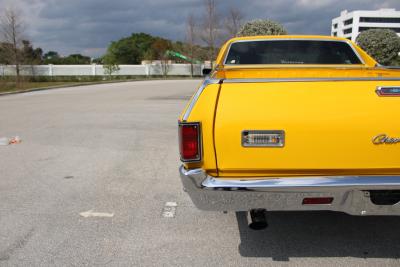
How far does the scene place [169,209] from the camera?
3.87 metres

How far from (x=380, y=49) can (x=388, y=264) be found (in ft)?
71.8

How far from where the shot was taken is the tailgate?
239 centimetres

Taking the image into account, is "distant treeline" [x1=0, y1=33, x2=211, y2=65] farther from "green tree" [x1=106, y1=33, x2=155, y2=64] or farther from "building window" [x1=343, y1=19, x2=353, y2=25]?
"building window" [x1=343, y1=19, x2=353, y2=25]

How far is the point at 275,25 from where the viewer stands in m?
→ 18.7

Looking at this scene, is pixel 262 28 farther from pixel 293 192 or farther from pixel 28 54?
pixel 28 54

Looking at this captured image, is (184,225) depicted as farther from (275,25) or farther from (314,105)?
(275,25)

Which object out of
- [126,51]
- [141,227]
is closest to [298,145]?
[141,227]

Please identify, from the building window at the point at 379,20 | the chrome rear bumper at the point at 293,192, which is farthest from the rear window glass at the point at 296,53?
the building window at the point at 379,20

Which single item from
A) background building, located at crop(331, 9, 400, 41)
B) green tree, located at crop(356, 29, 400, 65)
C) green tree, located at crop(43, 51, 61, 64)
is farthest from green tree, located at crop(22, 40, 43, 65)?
background building, located at crop(331, 9, 400, 41)

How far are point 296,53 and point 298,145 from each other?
3.09m

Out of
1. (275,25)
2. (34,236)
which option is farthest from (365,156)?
(275,25)

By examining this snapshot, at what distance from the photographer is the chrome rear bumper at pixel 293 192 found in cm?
237

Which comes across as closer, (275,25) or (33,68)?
(275,25)

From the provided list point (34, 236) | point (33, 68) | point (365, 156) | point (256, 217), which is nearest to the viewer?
point (365, 156)
